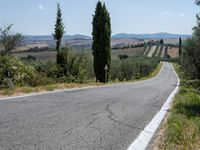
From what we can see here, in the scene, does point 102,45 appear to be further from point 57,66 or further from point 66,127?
point 66,127

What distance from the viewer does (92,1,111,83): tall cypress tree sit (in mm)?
41812

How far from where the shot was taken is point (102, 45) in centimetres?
4206

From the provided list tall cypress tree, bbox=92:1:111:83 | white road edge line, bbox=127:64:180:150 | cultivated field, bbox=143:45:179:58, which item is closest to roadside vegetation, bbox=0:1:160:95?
tall cypress tree, bbox=92:1:111:83

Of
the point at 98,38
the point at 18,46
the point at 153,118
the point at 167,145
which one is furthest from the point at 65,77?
the point at 167,145

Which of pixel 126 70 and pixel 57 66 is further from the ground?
pixel 57 66

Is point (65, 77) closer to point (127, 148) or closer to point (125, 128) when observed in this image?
point (125, 128)

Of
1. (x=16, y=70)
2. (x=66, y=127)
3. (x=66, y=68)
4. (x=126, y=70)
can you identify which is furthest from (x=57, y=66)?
(x=126, y=70)

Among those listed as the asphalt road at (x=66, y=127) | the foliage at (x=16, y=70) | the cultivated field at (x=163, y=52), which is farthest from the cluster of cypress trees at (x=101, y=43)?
the cultivated field at (x=163, y=52)

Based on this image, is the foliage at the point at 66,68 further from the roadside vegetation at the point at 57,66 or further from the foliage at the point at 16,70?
the foliage at the point at 16,70

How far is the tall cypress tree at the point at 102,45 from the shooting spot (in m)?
41.8

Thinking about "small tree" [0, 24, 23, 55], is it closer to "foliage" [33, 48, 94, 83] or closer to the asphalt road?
"foliage" [33, 48, 94, 83]

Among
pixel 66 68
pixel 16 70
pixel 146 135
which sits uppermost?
pixel 146 135

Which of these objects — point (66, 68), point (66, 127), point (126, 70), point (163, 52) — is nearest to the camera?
point (66, 127)

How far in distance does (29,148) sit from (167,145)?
2487mm
